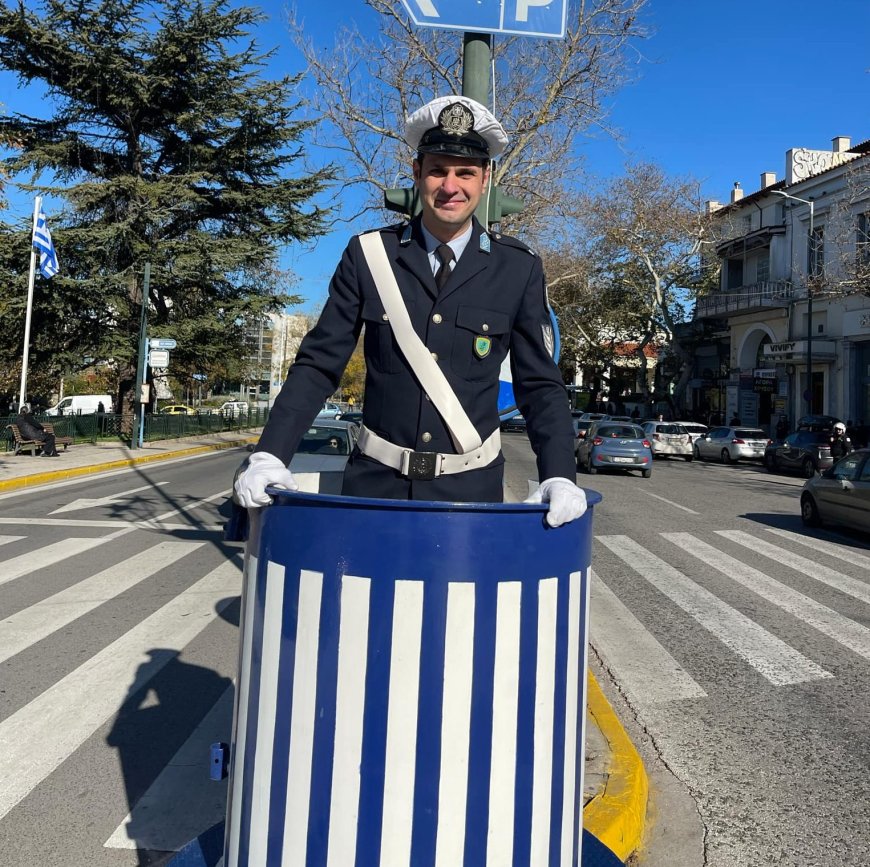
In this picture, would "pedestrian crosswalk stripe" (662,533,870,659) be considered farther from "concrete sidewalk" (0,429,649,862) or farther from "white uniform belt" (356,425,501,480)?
"white uniform belt" (356,425,501,480)

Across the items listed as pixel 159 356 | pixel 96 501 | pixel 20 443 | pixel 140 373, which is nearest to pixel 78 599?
pixel 96 501

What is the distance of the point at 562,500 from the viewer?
1688mm

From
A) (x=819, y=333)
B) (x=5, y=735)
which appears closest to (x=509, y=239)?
(x=5, y=735)

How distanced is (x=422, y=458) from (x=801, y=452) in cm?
2291

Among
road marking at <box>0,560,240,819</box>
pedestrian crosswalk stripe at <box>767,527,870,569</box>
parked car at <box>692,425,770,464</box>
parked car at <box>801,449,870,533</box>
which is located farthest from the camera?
parked car at <box>692,425,770,464</box>

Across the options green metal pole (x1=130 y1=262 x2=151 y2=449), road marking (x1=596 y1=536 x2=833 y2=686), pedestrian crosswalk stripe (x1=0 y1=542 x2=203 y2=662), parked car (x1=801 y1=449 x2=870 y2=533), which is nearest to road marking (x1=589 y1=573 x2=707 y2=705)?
road marking (x1=596 y1=536 x2=833 y2=686)

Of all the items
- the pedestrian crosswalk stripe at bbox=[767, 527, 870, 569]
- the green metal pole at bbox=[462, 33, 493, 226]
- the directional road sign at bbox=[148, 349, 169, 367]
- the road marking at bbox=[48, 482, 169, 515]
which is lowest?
the pedestrian crosswalk stripe at bbox=[767, 527, 870, 569]

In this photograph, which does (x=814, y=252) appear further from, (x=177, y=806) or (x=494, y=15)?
(x=177, y=806)

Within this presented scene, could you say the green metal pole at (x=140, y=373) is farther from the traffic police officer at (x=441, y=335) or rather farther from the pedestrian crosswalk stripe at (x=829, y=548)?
the traffic police officer at (x=441, y=335)

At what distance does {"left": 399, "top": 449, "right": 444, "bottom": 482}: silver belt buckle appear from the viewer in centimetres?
212

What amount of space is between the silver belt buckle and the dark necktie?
473 mm

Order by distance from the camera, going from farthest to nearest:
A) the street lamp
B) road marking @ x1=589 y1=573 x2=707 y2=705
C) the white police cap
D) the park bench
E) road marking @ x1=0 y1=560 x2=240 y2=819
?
the street lamp
the park bench
road marking @ x1=589 y1=573 x2=707 y2=705
road marking @ x1=0 y1=560 x2=240 y2=819
the white police cap

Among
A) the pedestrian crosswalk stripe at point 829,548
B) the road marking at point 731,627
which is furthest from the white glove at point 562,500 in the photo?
the pedestrian crosswalk stripe at point 829,548

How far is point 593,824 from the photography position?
2.86 metres
